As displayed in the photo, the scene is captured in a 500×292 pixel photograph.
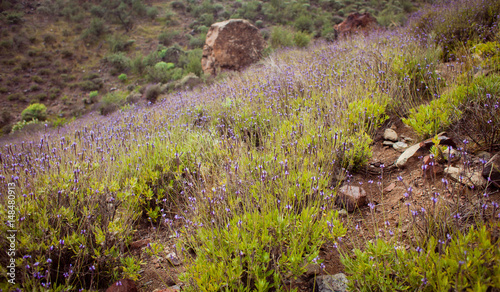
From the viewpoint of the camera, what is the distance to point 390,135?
3199mm

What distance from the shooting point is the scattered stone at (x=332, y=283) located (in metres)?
1.59

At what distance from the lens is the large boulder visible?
10375mm

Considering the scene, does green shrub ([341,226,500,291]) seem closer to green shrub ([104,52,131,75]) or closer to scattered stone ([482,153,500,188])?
scattered stone ([482,153,500,188])

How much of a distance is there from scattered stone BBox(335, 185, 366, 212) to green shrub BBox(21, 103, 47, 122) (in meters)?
15.2

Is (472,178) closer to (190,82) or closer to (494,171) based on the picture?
(494,171)

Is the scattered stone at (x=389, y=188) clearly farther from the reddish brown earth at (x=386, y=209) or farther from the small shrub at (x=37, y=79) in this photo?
the small shrub at (x=37, y=79)

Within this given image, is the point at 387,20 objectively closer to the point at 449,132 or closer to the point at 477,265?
A: the point at 449,132

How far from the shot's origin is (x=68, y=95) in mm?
15070

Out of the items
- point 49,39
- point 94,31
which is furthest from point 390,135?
point 49,39

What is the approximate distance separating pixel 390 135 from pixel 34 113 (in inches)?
625

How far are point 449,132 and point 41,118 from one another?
53.8 ft

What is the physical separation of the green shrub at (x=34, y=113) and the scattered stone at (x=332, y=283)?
15.4 m

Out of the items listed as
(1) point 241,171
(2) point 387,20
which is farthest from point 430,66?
(2) point 387,20

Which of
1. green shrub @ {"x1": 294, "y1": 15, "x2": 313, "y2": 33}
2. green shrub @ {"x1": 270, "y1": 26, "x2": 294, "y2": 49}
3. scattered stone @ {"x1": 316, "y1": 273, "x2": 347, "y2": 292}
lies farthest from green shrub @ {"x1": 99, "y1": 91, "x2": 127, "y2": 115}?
green shrub @ {"x1": 294, "y1": 15, "x2": 313, "y2": 33}
